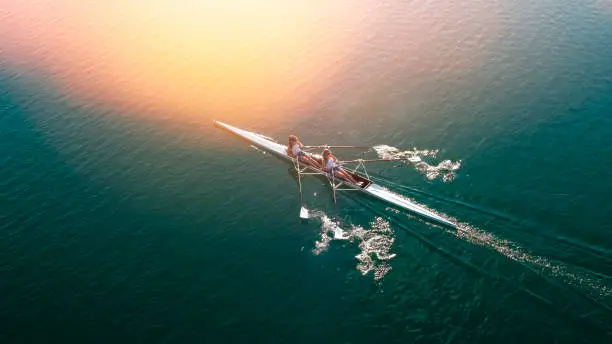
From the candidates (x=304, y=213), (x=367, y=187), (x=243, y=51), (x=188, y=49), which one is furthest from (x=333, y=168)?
(x=188, y=49)

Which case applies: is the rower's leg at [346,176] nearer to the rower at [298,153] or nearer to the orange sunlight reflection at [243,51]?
the rower at [298,153]

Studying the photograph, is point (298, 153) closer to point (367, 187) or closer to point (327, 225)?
point (367, 187)

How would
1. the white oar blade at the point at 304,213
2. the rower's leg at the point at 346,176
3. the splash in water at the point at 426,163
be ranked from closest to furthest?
the white oar blade at the point at 304,213 < the splash in water at the point at 426,163 < the rower's leg at the point at 346,176

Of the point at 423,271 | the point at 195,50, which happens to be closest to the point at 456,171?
the point at 423,271

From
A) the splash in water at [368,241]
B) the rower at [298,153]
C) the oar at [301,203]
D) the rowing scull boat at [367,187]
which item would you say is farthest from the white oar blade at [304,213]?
the rower at [298,153]

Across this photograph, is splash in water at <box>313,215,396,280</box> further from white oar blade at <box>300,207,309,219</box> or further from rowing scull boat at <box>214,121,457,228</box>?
rowing scull boat at <box>214,121,457,228</box>

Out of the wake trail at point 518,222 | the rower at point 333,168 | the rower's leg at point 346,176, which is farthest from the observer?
the rower at point 333,168

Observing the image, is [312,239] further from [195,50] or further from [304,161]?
[195,50]
